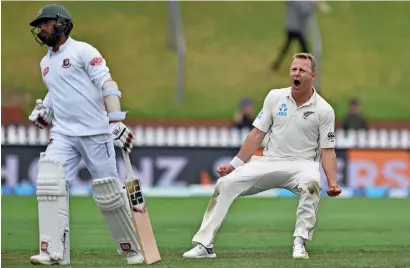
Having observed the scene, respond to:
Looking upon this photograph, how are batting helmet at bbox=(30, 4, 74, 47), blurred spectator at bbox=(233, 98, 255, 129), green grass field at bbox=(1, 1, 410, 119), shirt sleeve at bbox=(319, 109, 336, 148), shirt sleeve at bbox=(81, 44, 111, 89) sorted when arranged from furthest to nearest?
1. green grass field at bbox=(1, 1, 410, 119)
2. blurred spectator at bbox=(233, 98, 255, 129)
3. shirt sleeve at bbox=(319, 109, 336, 148)
4. batting helmet at bbox=(30, 4, 74, 47)
5. shirt sleeve at bbox=(81, 44, 111, 89)

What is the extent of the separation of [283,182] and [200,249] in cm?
82

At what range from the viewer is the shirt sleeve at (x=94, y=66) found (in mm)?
8727

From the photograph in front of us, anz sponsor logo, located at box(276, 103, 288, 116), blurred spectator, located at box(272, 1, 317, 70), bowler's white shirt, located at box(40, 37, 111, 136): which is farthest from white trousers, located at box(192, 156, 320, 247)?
blurred spectator, located at box(272, 1, 317, 70)

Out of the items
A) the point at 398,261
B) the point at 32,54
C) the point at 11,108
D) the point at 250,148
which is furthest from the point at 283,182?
the point at 32,54

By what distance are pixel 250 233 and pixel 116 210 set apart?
3666mm

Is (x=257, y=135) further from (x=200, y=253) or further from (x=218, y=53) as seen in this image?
(x=218, y=53)

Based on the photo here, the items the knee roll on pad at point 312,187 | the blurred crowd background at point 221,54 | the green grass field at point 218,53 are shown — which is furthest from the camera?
the green grass field at point 218,53

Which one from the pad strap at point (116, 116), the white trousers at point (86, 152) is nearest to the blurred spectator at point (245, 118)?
the white trousers at point (86, 152)

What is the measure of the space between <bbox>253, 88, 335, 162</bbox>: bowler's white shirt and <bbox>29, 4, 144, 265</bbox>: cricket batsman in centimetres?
129

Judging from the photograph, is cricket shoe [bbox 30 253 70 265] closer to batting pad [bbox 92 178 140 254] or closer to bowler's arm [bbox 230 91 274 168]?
batting pad [bbox 92 178 140 254]

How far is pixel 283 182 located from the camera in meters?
9.48

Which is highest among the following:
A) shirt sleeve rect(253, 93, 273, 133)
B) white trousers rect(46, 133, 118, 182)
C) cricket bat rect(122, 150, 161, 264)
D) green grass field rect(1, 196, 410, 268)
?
shirt sleeve rect(253, 93, 273, 133)

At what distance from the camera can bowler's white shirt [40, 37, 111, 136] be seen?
28.9ft

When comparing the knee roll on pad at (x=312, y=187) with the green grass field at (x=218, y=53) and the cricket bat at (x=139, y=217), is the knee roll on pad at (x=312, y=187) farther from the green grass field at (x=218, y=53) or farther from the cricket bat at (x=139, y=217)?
the green grass field at (x=218, y=53)
